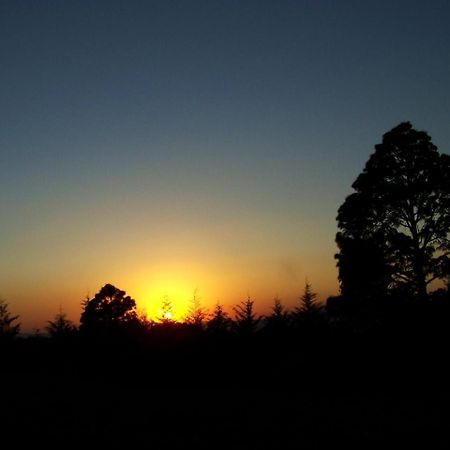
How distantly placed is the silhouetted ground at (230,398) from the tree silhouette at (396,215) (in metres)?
8.49

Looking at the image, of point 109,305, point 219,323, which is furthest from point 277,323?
point 109,305

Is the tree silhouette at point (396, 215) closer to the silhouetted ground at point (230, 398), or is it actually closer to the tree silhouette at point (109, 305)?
the silhouetted ground at point (230, 398)

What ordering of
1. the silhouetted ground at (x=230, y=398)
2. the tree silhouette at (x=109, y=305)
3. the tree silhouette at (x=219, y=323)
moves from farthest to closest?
the tree silhouette at (x=109, y=305) → the tree silhouette at (x=219, y=323) → the silhouetted ground at (x=230, y=398)

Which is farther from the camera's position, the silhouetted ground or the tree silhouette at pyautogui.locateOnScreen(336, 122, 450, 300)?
the tree silhouette at pyautogui.locateOnScreen(336, 122, 450, 300)

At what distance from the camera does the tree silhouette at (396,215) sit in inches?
909

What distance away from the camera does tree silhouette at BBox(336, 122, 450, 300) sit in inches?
909

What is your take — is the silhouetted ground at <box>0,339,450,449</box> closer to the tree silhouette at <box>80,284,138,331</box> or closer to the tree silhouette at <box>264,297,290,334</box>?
the tree silhouette at <box>264,297,290,334</box>

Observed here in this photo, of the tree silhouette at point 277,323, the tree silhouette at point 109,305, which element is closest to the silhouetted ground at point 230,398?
the tree silhouette at point 277,323

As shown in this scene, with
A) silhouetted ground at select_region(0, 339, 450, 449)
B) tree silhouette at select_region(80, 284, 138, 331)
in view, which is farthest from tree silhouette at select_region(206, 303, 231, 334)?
tree silhouette at select_region(80, 284, 138, 331)

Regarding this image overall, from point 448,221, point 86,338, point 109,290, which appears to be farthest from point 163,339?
point 109,290

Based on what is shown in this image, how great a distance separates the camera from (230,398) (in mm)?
13078

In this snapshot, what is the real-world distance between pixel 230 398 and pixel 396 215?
14.4m

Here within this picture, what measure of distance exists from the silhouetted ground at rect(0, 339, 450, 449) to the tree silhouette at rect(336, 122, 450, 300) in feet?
27.8

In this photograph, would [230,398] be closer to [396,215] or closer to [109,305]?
[396,215]
